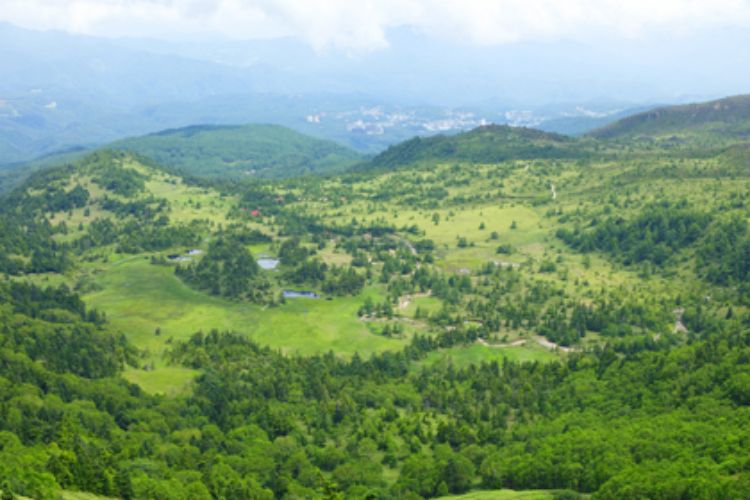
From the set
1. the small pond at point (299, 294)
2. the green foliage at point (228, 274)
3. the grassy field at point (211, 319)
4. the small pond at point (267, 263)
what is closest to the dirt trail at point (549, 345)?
the grassy field at point (211, 319)

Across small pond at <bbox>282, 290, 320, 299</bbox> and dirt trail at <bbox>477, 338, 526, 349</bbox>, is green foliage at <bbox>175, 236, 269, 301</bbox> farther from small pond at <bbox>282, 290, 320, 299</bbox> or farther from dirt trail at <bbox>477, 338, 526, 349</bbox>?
dirt trail at <bbox>477, 338, 526, 349</bbox>

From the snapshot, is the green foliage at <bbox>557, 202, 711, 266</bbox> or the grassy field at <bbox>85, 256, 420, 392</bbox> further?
the green foliage at <bbox>557, 202, 711, 266</bbox>

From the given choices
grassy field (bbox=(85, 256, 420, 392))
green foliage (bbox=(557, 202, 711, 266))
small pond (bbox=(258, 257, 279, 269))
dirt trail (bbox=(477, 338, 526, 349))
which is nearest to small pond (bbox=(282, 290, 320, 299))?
grassy field (bbox=(85, 256, 420, 392))

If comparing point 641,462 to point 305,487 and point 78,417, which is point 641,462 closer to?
point 305,487

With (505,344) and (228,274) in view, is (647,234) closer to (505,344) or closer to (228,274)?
(505,344)

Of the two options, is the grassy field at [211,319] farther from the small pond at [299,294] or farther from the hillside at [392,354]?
the small pond at [299,294]
